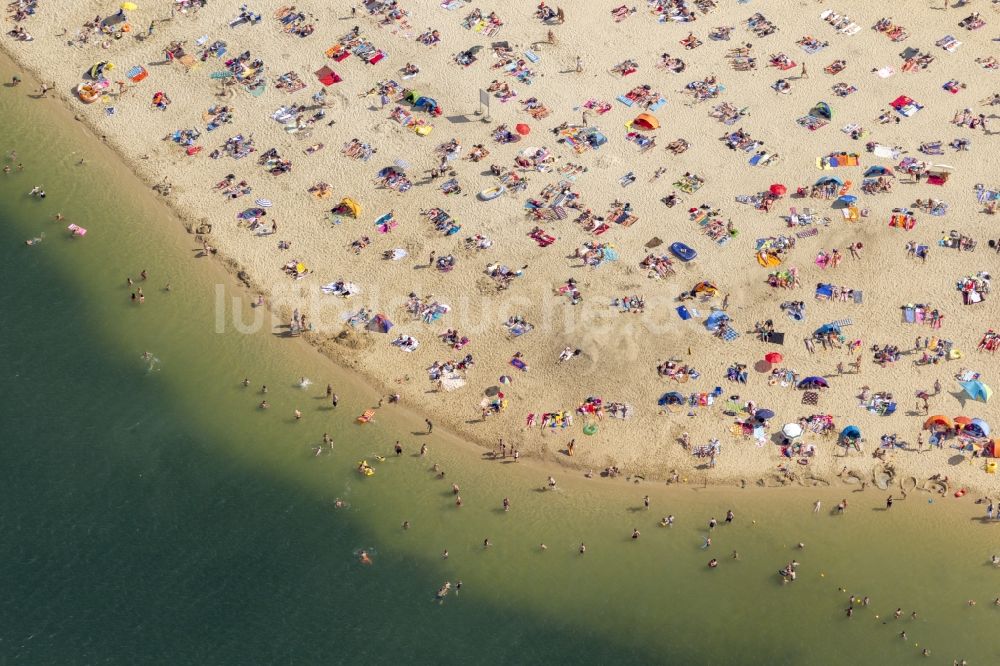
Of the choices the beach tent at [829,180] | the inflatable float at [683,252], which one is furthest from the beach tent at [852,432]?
the beach tent at [829,180]

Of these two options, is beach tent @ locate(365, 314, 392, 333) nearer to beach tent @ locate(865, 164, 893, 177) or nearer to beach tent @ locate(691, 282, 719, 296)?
beach tent @ locate(691, 282, 719, 296)

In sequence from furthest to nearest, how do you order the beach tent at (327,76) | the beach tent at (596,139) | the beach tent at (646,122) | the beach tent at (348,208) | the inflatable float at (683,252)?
the beach tent at (327,76)
the beach tent at (646,122)
the beach tent at (596,139)
the beach tent at (348,208)
the inflatable float at (683,252)

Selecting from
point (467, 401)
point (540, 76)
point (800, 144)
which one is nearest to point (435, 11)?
point (540, 76)

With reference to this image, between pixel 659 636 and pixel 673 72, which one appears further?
pixel 673 72

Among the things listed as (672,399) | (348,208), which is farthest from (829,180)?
(348,208)

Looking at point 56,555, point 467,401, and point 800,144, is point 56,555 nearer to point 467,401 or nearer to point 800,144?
point 467,401

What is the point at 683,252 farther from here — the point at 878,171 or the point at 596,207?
the point at 878,171

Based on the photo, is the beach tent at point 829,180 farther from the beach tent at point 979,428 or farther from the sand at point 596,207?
the beach tent at point 979,428
